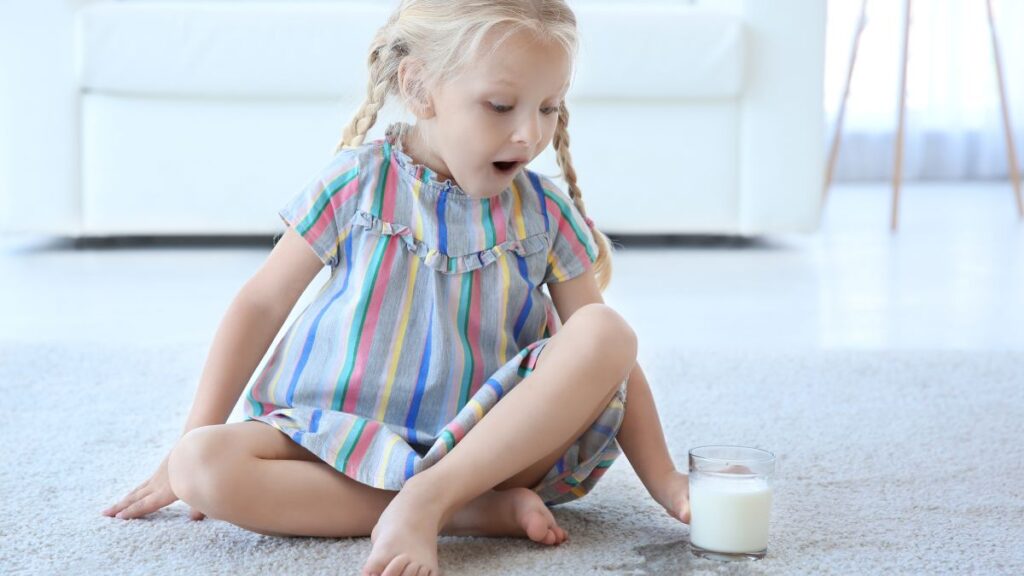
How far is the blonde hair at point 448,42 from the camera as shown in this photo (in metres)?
0.88

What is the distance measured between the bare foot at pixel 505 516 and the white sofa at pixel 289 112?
61.6 inches

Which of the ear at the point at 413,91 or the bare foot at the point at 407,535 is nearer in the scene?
the bare foot at the point at 407,535

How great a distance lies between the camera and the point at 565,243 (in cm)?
96

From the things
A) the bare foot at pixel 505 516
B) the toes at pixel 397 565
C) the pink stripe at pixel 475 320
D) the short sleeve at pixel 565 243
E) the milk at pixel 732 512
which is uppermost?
the short sleeve at pixel 565 243

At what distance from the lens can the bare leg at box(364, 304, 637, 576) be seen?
2.72 ft

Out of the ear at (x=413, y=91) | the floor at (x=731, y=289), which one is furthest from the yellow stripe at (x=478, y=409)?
the floor at (x=731, y=289)

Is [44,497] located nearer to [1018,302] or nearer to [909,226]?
[1018,302]

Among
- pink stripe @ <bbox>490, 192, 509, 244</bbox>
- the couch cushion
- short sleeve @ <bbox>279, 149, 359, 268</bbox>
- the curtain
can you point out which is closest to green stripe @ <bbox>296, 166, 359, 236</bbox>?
short sleeve @ <bbox>279, 149, 359, 268</bbox>

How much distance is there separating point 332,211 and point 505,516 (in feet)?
0.84

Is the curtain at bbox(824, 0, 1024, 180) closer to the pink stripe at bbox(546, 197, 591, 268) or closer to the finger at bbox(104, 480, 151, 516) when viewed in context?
the pink stripe at bbox(546, 197, 591, 268)

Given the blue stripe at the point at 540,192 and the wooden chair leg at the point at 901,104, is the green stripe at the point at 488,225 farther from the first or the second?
the wooden chair leg at the point at 901,104

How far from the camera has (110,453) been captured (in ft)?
3.48

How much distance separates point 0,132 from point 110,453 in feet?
4.99

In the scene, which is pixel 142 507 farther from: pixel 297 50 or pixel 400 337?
pixel 297 50
